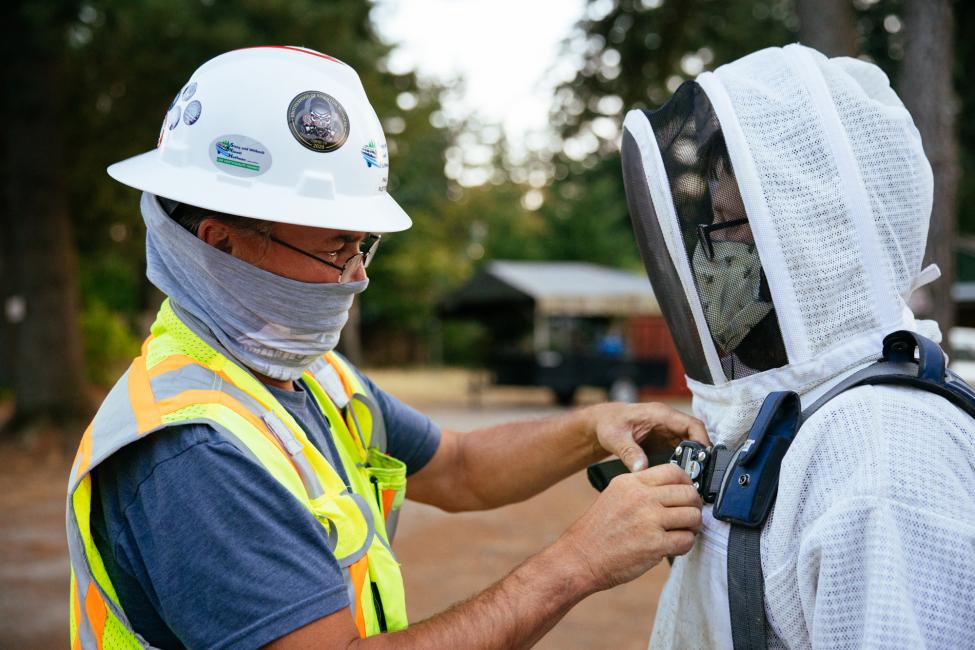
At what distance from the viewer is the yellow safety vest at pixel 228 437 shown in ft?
5.93

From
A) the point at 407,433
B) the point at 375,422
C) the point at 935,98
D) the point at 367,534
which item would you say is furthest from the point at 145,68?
the point at 367,534

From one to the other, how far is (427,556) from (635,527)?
5865mm

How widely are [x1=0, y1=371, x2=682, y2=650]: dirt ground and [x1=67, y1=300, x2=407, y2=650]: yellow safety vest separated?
3603mm

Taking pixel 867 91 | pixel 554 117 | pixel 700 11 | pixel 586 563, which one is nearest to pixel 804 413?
pixel 586 563

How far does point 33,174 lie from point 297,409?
11357 millimetres

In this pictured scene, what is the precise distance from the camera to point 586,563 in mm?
1860

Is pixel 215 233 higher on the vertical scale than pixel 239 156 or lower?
lower

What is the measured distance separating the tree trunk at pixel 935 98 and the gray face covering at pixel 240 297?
484cm

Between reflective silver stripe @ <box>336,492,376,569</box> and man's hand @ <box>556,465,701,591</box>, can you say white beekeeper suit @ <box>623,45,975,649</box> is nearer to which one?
man's hand @ <box>556,465,701,591</box>

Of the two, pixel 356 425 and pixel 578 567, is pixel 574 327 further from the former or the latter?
pixel 578 567

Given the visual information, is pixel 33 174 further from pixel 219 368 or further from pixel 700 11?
pixel 219 368

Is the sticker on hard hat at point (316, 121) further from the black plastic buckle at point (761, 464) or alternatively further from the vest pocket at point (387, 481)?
the black plastic buckle at point (761, 464)

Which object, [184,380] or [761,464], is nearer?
[761,464]

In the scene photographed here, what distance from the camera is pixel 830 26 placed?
242 inches
